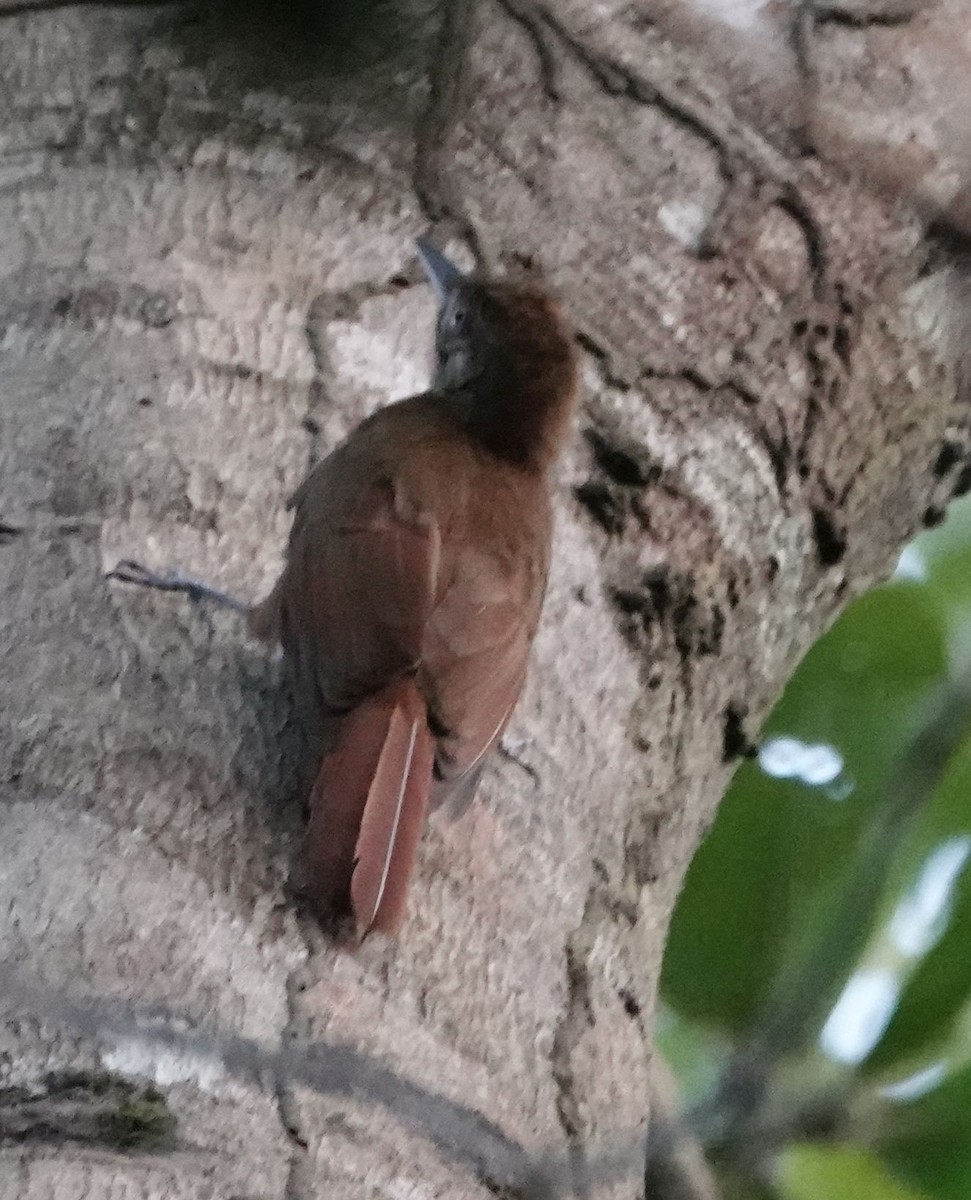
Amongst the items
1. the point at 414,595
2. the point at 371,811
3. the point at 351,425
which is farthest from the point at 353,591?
the point at 371,811

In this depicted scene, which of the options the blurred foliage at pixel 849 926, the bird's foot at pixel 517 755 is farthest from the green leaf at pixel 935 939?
the bird's foot at pixel 517 755

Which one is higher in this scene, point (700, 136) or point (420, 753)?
point (700, 136)

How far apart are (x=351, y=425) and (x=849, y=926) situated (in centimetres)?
79

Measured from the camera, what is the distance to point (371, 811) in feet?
5.27

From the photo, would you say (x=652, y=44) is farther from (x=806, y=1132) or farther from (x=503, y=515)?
(x=806, y=1132)

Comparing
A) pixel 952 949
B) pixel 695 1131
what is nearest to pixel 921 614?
pixel 952 949

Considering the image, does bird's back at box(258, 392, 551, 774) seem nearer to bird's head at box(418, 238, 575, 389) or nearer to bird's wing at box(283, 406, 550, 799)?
bird's wing at box(283, 406, 550, 799)

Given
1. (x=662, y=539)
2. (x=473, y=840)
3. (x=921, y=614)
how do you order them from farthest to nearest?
(x=921, y=614), (x=662, y=539), (x=473, y=840)

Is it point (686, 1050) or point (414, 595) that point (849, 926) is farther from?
point (686, 1050)

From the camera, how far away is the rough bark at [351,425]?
52.4 inches

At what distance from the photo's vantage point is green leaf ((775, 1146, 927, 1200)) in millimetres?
1940

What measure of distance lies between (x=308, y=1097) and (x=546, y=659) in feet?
2.56

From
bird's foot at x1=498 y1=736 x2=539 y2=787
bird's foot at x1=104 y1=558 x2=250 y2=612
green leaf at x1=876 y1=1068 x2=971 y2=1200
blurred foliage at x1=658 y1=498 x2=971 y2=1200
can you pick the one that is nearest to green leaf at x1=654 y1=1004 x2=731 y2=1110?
blurred foliage at x1=658 y1=498 x2=971 y2=1200

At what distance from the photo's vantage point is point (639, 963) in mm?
1852
